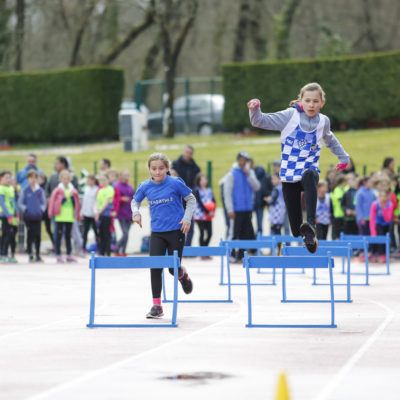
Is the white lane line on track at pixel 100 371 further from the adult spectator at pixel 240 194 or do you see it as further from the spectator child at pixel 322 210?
the spectator child at pixel 322 210

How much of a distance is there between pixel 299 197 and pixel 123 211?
36.5ft

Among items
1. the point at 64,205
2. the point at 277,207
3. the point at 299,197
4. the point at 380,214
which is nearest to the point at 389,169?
the point at 380,214

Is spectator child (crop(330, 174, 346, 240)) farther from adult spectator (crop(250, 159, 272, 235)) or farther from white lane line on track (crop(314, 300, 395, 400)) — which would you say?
white lane line on track (crop(314, 300, 395, 400))

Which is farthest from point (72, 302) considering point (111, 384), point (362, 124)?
point (362, 124)

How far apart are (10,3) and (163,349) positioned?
44845mm

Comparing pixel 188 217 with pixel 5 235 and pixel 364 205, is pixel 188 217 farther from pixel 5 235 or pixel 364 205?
pixel 364 205

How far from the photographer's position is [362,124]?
4331cm

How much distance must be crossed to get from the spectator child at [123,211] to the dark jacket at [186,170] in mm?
1186

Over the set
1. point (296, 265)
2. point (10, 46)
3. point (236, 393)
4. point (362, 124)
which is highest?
point (10, 46)

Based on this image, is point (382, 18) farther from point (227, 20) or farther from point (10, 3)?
point (10, 3)

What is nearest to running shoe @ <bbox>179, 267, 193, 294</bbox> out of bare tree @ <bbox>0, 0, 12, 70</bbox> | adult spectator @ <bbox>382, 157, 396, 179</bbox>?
adult spectator @ <bbox>382, 157, 396, 179</bbox>

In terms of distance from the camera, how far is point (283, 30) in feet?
167

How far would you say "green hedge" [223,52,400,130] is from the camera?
42125 mm

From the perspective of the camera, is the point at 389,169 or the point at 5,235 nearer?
the point at 5,235
